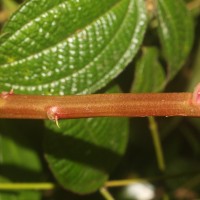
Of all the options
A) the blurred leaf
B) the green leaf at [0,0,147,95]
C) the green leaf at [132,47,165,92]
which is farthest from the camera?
the blurred leaf

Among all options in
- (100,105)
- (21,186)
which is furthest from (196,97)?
(21,186)

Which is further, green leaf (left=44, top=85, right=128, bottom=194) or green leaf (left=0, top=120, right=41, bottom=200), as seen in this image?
green leaf (left=0, top=120, right=41, bottom=200)

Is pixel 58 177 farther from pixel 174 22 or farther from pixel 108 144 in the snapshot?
pixel 174 22

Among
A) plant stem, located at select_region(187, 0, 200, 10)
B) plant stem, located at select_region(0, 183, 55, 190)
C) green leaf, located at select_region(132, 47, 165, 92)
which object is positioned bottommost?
plant stem, located at select_region(0, 183, 55, 190)

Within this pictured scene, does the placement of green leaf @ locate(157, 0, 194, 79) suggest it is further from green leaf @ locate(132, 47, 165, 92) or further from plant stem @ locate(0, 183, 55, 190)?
plant stem @ locate(0, 183, 55, 190)

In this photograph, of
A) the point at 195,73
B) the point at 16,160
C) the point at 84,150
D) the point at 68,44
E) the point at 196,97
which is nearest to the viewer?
the point at 196,97

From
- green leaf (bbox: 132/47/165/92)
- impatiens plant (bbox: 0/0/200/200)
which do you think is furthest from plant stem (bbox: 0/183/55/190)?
green leaf (bbox: 132/47/165/92)

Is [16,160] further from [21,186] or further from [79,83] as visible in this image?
[79,83]
